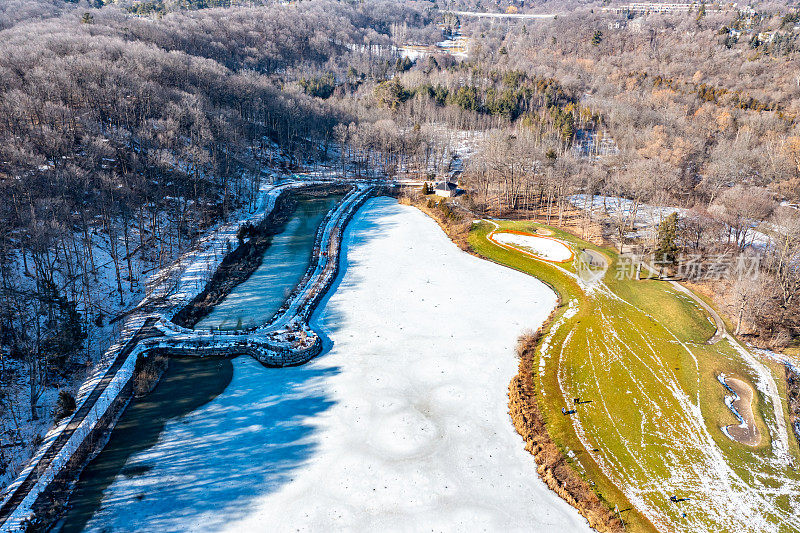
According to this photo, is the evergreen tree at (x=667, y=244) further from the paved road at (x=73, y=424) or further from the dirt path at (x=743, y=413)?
the paved road at (x=73, y=424)

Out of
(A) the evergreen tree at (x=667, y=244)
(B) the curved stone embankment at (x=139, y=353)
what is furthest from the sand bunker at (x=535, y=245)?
(B) the curved stone embankment at (x=139, y=353)

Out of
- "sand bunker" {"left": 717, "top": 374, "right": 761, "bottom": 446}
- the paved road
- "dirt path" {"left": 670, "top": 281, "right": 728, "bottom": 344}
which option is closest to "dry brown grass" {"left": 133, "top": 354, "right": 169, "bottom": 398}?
A: the paved road

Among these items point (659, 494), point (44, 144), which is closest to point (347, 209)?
point (44, 144)

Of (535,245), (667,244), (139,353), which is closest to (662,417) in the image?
(667,244)

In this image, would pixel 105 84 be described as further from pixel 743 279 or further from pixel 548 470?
pixel 743 279

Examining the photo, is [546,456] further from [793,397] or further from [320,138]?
[320,138]

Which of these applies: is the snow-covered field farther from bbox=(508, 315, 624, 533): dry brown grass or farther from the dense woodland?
the dense woodland
